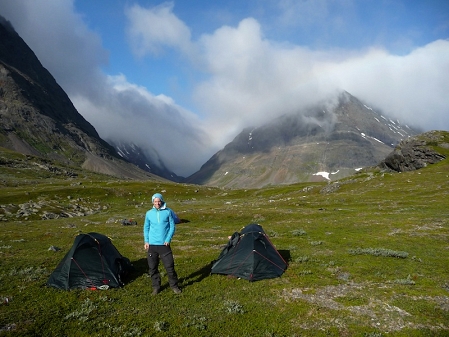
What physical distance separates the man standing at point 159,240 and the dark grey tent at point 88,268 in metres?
2.78

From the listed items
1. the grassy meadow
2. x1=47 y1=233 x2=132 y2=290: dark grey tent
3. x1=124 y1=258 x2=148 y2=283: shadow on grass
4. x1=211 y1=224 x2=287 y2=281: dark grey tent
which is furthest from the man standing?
x1=211 y1=224 x2=287 y2=281: dark grey tent

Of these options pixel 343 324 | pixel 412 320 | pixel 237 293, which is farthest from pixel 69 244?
pixel 412 320

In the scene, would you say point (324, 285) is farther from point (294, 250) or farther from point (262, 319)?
point (294, 250)

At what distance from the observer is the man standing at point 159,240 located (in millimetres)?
15914

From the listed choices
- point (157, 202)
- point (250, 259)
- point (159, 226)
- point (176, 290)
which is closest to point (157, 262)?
point (176, 290)

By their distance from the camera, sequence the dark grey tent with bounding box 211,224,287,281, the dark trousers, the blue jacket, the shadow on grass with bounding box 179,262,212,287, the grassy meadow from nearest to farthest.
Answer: the grassy meadow → the dark trousers → the blue jacket → the shadow on grass with bounding box 179,262,212,287 → the dark grey tent with bounding box 211,224,287,281

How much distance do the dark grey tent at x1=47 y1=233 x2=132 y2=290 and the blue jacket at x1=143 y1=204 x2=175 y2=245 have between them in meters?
3.57

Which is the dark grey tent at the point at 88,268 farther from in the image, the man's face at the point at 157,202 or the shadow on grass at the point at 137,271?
the man's face at the point at 157,202

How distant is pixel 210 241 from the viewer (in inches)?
1204

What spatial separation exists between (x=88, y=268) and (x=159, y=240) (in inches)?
195

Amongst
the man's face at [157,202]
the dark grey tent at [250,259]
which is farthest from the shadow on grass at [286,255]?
the man's face at [157,202]

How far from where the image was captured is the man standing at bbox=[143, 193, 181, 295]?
1591cm

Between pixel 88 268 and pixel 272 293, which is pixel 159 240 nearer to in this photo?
pixel 88 268

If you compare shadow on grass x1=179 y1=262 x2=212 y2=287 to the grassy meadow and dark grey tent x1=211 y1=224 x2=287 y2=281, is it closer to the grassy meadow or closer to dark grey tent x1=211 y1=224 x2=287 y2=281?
the grassy meadow
